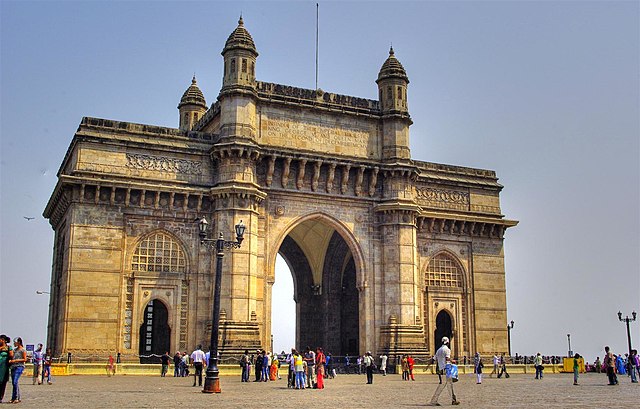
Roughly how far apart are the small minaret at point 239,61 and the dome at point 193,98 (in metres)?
11.6

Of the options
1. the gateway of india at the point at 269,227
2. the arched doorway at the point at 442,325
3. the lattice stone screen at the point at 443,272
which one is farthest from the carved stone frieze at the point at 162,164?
the arched doorway at the point at 442,325

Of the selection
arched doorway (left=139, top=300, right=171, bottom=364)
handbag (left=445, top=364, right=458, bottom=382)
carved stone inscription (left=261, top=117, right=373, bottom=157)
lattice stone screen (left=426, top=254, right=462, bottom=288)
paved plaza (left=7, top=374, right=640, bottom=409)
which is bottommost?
paved plaza (left=7, top=374, right=640, bottom=409)

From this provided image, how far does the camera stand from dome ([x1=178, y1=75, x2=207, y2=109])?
48.0 m

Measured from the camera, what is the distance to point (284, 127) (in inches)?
1470

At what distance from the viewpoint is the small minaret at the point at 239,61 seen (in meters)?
36.1

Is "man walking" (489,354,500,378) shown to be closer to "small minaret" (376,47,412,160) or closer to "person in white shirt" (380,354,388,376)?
"person in white shirt" (380,354,388,376)

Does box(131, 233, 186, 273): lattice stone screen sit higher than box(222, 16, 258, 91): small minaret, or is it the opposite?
box(222, 16, 258, 91): small minaret

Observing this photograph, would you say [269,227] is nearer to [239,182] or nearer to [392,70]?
[239,182]

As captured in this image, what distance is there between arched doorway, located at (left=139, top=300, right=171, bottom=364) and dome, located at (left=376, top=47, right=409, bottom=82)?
1667 centimetres

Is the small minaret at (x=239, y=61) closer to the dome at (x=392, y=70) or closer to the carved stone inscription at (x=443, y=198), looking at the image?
the dome at (x=392, y=70)

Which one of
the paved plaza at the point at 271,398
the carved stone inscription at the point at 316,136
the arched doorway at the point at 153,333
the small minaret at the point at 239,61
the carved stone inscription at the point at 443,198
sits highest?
the small minaret at the point at 239,61

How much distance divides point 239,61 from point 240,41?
1049 millimetres

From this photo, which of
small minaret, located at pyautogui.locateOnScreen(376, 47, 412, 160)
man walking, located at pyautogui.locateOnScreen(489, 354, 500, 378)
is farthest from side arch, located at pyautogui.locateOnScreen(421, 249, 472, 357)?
small minaret, located at pyautogui.locateOnScreen(376, 47, 412, 160)

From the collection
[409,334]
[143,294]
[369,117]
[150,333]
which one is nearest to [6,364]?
[143,294]
